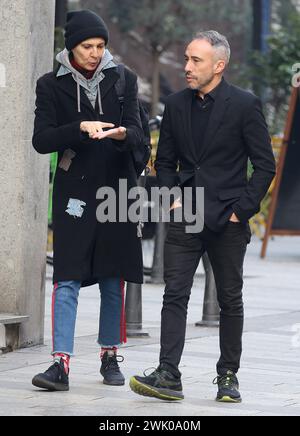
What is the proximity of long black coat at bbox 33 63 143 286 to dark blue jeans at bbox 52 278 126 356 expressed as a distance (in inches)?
2.8

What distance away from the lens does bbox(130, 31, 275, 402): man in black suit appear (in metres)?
6.62

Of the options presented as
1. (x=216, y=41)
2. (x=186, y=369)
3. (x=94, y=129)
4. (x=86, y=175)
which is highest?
(x=216, y=41)

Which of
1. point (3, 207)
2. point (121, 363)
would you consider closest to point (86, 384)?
point (121, 363)

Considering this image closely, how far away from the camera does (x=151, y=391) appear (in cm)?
652

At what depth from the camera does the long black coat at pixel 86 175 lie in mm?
6941

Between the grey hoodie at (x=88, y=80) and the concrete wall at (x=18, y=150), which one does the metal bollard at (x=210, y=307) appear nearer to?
the concrete wall at (x=18, y=150)

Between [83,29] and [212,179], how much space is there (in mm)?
1009

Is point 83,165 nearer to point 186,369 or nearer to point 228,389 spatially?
point 228,389

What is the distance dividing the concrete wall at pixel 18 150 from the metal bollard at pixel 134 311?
1.21 metres

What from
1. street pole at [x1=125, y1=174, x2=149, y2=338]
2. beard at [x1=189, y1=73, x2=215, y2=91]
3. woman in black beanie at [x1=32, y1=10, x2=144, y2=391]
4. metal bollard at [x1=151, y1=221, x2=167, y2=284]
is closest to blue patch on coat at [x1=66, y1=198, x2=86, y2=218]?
woman in black beanie at [x1=32, y1=10, x2=144, y2=391]

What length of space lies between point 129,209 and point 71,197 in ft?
A: 1.06

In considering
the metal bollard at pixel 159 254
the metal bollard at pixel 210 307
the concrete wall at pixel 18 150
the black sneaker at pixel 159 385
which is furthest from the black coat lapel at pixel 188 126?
the metal bollard at pixel 159 254

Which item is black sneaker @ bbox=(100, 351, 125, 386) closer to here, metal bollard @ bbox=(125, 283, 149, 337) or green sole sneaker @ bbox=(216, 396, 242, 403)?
green sole sneaker @ bbox=(216, 396, 242, 403)

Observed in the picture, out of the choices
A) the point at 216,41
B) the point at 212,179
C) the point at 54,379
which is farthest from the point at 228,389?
the point at 216,41
